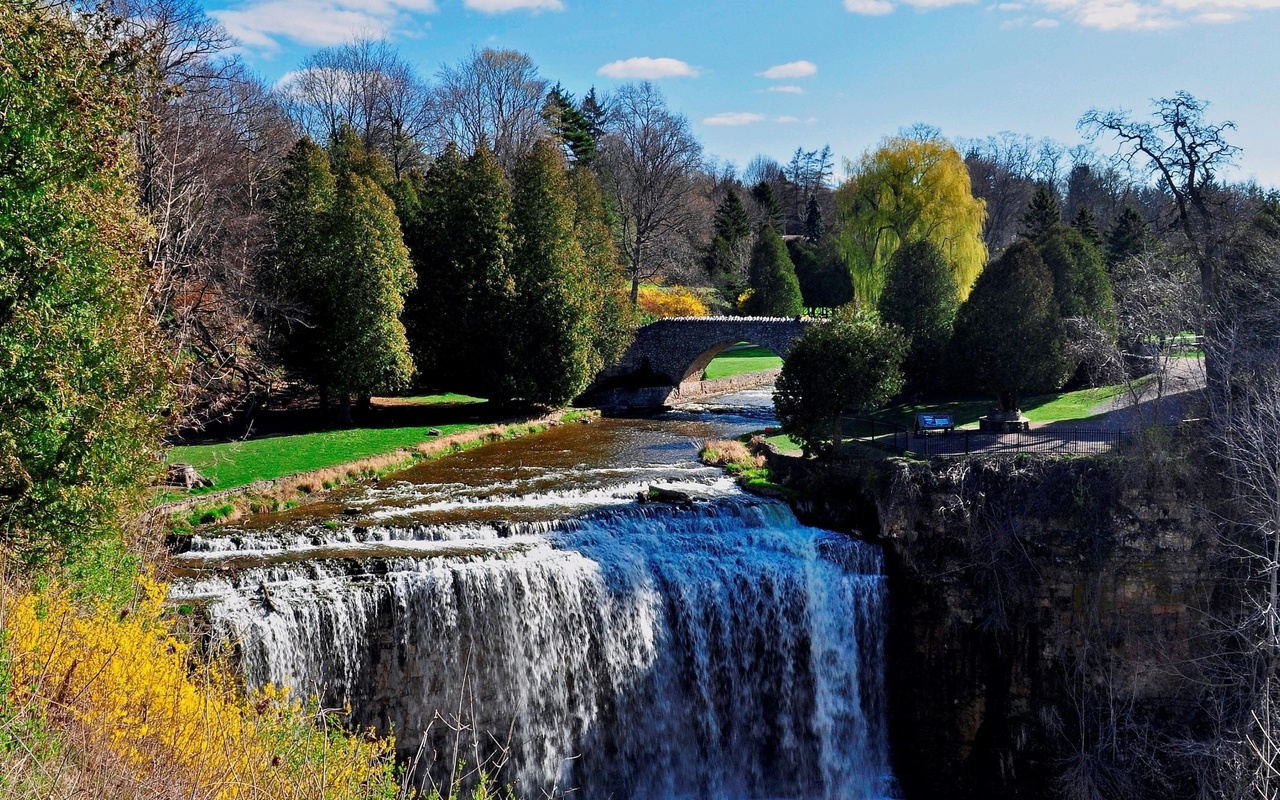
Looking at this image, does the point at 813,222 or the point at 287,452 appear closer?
the point at 287,452

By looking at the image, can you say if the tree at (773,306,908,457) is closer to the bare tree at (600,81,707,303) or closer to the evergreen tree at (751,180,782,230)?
the bare tree at (600,81,707,303)

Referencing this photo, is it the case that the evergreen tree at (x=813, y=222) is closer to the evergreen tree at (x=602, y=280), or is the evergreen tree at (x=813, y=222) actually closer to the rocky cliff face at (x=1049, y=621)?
the evergreen tree at (x=602, y=280)

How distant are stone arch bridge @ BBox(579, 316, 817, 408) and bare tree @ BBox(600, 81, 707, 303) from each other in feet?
36.5

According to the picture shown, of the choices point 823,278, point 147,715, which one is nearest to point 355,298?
point 147,715

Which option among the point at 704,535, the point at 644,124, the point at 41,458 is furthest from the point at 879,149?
the point at 41,458

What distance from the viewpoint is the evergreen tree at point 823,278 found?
6191 centimetres

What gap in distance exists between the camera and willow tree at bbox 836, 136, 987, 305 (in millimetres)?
43000

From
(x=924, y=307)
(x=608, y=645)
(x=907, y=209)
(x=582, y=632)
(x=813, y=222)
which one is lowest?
(x=608, y=645)

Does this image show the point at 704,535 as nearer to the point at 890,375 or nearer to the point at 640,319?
the point at 890,375

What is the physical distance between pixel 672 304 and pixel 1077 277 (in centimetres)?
2845

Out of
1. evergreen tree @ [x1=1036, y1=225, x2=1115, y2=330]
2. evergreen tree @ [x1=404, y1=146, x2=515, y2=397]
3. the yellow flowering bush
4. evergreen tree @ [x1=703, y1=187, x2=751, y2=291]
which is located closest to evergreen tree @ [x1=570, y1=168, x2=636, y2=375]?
evergreen tree @ [x1=404, y1=146, x2=515, y2=397]

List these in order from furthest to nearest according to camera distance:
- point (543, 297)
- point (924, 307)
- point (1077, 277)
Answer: point (543, 297) < point (924, 307) < point (1077, 277)

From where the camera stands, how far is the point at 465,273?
1448 inches

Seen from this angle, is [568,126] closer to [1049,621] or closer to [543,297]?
[543,297]
